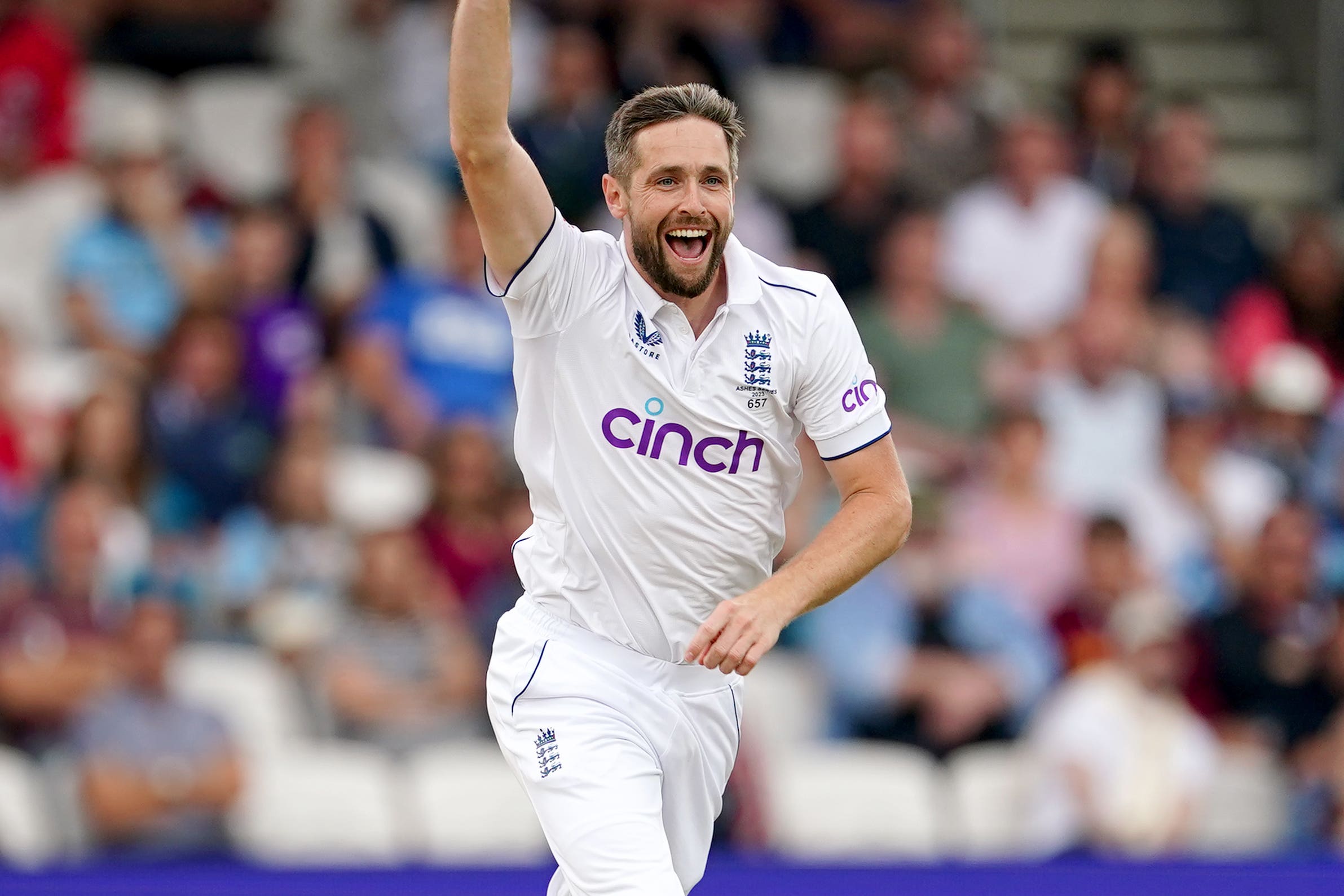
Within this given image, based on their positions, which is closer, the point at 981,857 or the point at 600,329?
the point at 600,329

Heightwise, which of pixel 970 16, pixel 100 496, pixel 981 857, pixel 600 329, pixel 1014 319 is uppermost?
pixel 970 16

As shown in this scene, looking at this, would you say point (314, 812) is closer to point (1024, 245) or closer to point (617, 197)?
point (617, 197)

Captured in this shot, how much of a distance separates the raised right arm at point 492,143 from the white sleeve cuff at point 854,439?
2.70 ft

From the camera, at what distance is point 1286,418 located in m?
10.3

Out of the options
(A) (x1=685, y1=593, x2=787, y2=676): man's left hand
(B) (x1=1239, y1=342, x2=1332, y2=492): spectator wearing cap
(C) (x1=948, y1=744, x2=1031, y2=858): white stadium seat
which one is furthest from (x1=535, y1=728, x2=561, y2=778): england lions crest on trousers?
(B) (x1=1239, y1=342, x2=1332, y2=492): spectator wearing cap

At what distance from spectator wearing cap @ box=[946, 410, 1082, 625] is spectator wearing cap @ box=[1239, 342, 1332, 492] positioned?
4.65 ft

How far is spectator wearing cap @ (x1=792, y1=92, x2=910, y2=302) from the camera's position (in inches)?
401

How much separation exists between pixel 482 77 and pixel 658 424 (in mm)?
866

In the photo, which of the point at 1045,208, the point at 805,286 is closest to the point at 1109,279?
the point at 1045,208

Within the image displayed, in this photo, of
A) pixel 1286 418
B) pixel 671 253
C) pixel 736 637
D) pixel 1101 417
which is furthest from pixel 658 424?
pixel 1286 418

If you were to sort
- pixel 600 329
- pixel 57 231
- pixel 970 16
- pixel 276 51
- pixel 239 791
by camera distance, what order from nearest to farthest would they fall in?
pixel 600 329 < pixel 239 791 < pixel 57 231 < pixel 276 51 < pixel 970 16

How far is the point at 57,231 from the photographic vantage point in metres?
10.1

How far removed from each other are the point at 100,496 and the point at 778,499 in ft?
15.3

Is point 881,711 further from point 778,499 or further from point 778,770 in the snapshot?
point 778,499
